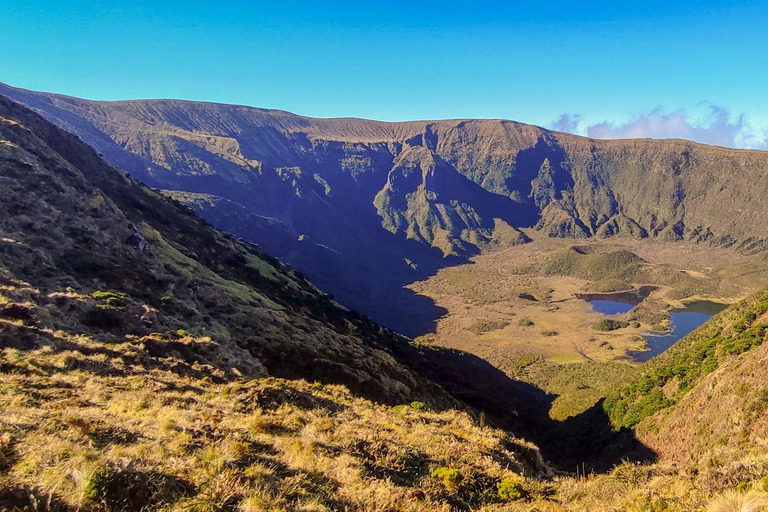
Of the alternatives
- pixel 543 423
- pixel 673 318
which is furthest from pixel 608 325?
pixel 543 423

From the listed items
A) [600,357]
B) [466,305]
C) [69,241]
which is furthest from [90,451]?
[466,305]

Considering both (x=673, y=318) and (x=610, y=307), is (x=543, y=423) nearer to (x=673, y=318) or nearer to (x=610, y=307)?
(x=673, y=318)

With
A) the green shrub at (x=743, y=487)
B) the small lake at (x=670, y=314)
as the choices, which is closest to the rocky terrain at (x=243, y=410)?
the green shrub at (x=743, y=487)

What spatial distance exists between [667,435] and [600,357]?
90.5m

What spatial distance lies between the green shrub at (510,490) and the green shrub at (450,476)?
1111 mm

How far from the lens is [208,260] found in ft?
168

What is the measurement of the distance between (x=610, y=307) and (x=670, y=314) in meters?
22.4

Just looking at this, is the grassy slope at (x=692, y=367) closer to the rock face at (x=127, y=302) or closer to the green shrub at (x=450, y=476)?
the rock face at (x=127, y=302)

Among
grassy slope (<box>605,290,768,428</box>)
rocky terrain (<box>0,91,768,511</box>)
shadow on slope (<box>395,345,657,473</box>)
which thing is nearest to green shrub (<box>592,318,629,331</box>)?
shadow on slope (<box>395,345,657,473</box>)

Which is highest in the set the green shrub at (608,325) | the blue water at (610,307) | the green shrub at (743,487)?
the green shrub at (743,487)

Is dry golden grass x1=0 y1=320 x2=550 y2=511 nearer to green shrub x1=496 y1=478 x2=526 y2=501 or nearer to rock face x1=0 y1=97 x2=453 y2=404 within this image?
green shrub x1=496 y1=478 x2=526 y2=501

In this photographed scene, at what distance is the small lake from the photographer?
116m

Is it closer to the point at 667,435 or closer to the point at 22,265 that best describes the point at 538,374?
the point at 667,435

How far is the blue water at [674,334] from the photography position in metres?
111
